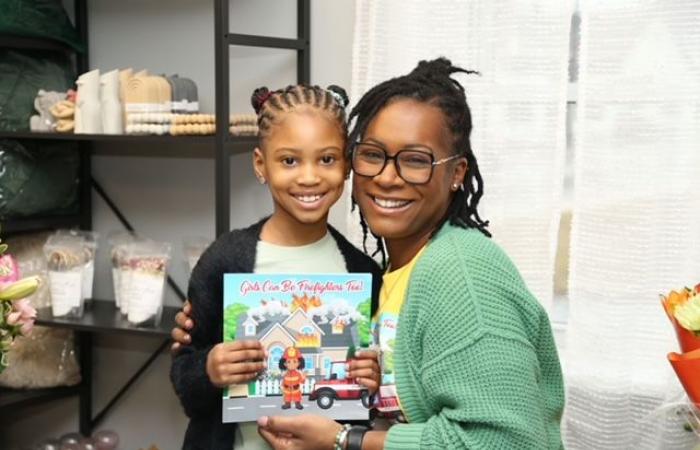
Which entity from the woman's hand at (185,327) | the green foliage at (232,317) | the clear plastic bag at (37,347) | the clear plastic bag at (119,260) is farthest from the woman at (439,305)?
the clear plastic bag at (37,347)

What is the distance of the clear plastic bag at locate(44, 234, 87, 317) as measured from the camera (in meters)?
2.24

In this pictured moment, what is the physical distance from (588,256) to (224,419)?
0.94 m

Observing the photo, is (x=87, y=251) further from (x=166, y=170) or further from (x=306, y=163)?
(x=306, y=163)

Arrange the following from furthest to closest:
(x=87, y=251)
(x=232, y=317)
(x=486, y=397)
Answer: (x=87, y=251)
(x=232, y=317)
(x=486, y=397)

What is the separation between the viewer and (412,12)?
1.92 m

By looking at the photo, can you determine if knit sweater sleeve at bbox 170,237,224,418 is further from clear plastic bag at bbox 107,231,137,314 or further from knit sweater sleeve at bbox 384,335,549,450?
clear plastic bag at bbox 107,231,137,314

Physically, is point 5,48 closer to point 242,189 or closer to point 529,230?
point 242,189

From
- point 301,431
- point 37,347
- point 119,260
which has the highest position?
point 119,260

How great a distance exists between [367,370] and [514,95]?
0.87 meters

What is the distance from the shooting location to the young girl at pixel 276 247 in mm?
1294

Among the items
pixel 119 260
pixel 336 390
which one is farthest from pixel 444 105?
pixel 119 260

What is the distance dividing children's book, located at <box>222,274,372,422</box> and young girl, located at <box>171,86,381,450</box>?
0.09 ft

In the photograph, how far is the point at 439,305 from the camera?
1.08m

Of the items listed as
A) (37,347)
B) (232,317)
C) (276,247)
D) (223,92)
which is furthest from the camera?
(37,347)
